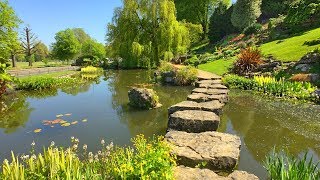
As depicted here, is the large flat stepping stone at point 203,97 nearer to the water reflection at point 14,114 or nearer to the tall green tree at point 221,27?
the water reflection at point 14,114

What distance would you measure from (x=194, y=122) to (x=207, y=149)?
2.03 metres

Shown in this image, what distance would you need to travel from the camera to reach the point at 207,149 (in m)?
6.74

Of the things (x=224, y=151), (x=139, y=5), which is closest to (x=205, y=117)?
(x=224, y=151)

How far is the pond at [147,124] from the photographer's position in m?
8.58

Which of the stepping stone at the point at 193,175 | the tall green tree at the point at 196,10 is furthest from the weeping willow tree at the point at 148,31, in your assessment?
the stepping stone at the point at 193,175

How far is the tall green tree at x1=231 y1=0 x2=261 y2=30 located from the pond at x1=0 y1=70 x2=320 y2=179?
28.9 metres

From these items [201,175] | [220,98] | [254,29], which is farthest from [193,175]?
[254,29]

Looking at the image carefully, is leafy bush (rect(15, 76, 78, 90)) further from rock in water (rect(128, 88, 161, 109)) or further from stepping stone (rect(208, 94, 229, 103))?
stepping stone (rect(208, 94, 229, 103))

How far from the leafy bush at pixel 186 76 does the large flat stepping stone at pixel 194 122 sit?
1167cm

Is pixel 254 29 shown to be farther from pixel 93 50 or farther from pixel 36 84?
pixel 93 50

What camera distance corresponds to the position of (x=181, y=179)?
5105mm

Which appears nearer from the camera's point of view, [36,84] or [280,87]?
[280,87]

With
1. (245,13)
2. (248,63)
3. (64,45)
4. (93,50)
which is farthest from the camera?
(93,50)

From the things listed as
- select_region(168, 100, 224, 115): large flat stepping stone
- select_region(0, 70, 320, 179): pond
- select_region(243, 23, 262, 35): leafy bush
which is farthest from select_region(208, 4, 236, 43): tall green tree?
select_region(168, 100, 224, 115): large flat stepping stone
